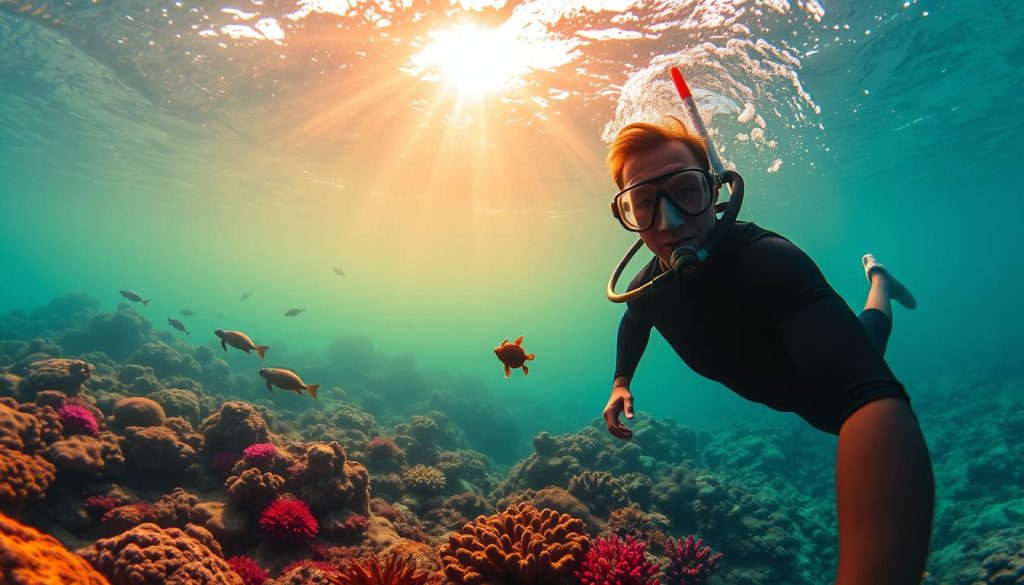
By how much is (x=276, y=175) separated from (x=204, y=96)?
9.43m

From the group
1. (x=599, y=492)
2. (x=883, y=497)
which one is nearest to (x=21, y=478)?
(x=883, y=497)

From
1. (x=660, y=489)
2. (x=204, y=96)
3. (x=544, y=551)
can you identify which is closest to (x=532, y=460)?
(x=660, y=489)

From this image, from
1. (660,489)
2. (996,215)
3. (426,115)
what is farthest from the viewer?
(996,215)

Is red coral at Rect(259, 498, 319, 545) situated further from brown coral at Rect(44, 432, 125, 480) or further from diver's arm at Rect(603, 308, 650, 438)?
diver's arm at Rect(603, 308, 650, 438)

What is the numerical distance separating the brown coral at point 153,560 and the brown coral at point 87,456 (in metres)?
2.62

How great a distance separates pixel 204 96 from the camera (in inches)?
674

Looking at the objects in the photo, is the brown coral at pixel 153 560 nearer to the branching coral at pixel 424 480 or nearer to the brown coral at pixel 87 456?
the brown coral at pixel 87 456

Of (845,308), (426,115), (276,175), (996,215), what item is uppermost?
(996,215)

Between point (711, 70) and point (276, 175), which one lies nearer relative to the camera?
point (711, 70)

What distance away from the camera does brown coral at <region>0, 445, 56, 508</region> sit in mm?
4363

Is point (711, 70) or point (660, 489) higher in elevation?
point (711, 70)

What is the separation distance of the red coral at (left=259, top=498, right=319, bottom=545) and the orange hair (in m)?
5.59

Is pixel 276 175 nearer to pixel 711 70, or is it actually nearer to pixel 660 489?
pixel 711 70

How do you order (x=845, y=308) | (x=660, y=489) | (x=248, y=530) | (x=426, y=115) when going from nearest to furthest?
(x=845, y=308) → (x=248, y=530) → (x=660, y=489) → (x=426, y=115)
